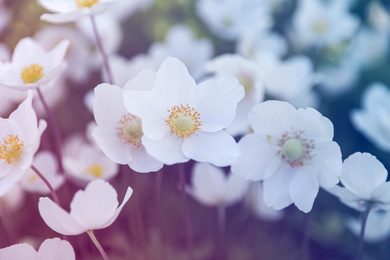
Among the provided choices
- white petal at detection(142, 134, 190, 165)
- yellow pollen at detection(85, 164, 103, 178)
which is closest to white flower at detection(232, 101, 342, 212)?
→ white petal at detection(142, 134, 190, 165)

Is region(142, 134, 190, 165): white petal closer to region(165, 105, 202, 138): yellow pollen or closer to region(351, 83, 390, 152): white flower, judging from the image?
region(165, 105, 202, 138): yellow pollen

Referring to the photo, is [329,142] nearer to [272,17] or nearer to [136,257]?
[136,257]

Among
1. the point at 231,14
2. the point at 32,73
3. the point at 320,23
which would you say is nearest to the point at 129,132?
the point at 32,73

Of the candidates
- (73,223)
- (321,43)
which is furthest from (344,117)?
(73,223)

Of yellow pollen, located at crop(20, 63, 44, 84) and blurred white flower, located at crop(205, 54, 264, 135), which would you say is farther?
blurred white flower, located at crop(205, 54, 264, 135)

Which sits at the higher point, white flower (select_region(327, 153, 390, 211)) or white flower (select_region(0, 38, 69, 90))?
white flower (select_region(0, 38, 69, 90))

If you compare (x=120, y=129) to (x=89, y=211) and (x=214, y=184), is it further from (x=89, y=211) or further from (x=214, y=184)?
(x=214, y=184)
